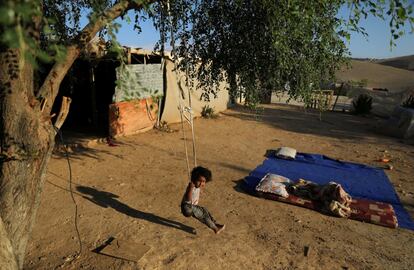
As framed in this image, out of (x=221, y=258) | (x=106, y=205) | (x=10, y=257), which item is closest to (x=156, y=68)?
(x=106, y=205)

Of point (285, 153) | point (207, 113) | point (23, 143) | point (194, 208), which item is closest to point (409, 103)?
point (207, 113)

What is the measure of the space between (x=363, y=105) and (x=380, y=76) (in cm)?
1615

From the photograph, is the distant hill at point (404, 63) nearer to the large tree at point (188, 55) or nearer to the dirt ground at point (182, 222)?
the dirt ground at point (182, 222)

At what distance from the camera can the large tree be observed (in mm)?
3422

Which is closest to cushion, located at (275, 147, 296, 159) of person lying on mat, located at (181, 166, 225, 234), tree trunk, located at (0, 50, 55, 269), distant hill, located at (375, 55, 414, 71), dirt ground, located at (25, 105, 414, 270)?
dirt ground, located at (25, 105, 414, 270)

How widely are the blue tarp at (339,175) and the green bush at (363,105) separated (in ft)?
32.0

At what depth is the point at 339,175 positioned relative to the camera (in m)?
9.02

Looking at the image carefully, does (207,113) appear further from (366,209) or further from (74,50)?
(74,50)

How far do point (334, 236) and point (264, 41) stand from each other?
3157 millimetres

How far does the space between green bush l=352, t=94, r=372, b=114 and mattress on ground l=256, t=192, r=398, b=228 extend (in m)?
12.9

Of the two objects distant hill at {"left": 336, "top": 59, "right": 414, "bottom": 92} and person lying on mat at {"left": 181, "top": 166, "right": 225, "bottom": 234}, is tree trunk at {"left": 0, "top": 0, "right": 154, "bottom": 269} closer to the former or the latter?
person lying on mat at {"left": 181, "top": 166, "right": 225, "bottom": 234}

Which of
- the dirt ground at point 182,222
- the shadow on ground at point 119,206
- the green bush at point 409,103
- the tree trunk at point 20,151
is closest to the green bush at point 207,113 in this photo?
the dirt ground at point 182,222

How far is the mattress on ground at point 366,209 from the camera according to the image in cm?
639

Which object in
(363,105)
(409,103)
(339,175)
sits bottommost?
(339,175)
